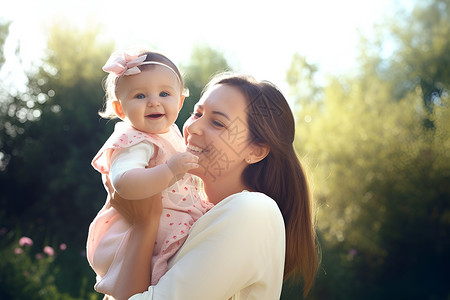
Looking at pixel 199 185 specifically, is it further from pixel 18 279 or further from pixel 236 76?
pixel 18 279

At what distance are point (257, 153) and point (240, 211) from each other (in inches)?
20.5

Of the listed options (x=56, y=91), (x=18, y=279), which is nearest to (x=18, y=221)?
(x=56, y=91)

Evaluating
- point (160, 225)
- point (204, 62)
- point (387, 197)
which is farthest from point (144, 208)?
point (204, 62)

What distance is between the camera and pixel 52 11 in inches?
428

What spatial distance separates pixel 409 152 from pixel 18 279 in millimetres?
7784

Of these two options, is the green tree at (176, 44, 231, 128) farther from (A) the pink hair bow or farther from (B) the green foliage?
(A) the pink hair bow

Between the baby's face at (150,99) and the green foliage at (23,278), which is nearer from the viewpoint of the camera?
the baby's face at (150,99)

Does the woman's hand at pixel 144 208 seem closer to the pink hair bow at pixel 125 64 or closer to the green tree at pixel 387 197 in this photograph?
the pink hair bow at pixel 125 64

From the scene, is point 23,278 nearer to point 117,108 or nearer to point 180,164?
point 117,108

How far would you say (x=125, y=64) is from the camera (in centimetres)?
215

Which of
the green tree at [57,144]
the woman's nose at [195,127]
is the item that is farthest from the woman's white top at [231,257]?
the green tree at [57,144]

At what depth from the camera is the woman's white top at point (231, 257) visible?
1.75m

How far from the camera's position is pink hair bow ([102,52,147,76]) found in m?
2.08

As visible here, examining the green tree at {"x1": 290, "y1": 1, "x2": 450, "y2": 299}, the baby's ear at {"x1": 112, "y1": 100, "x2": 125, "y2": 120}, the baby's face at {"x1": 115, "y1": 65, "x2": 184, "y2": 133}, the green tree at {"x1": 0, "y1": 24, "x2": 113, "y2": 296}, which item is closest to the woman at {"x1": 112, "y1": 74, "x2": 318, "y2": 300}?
the baby's face at {"x1": 115, "y1": 65, "x2": 184, "y2": 133}
